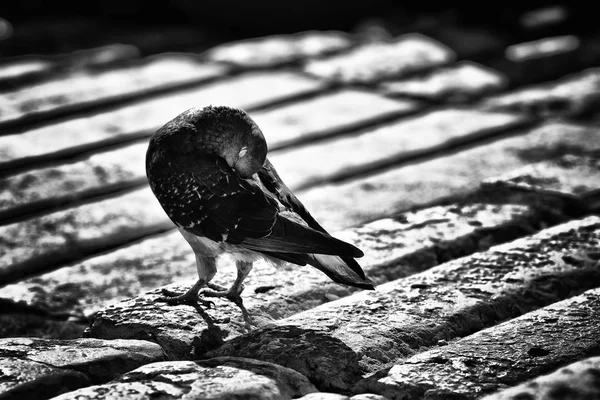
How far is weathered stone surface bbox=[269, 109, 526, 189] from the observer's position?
409 cm

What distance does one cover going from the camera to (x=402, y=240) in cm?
333

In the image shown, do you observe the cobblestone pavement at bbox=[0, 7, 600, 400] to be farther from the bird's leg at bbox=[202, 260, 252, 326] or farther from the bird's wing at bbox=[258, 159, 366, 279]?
the bird's wing at bbox=[258, 159, 366, 279]

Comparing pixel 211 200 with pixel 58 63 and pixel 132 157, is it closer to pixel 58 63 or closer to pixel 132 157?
pixel 132 157

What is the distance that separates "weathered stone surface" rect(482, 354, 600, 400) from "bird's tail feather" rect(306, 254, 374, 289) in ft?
2.00

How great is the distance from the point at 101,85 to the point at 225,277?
91.3 inches

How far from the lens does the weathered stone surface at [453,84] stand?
5.07 meters

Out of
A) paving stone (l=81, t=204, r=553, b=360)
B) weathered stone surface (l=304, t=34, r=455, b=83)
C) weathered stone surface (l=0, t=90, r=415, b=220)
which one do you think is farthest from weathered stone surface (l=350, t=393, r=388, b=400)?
weathered stone surface (l=304, t=34, r=455, b=83)

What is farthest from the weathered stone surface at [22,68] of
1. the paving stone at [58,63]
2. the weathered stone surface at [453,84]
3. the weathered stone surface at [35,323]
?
the weathered stone surface at [35,323]

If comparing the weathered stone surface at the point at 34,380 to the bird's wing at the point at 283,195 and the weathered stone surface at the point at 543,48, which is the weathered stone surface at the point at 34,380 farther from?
the weathered stone surface at the point at 543,48

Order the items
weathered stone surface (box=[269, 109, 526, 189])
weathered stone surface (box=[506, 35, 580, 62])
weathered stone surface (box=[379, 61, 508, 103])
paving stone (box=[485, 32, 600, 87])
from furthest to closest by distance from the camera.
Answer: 1. weathered stone surface (box=[506, 35, 580, 62])
2. paving stone (box=[485, 32, 600, 87])
3. weathered stone surface (box=[379, 61, 508, 103])
4. weathered stone surface (box=[269, 109, 526, 189])

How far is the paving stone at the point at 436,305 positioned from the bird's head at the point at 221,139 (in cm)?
52

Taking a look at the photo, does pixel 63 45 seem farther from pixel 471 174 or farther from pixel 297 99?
pixel 471 174

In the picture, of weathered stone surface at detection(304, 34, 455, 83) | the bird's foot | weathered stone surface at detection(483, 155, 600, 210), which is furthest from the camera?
weathered stone surface at detection(304, 34, 455, 83)

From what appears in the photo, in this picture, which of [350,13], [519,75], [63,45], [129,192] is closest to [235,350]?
[129,192]
